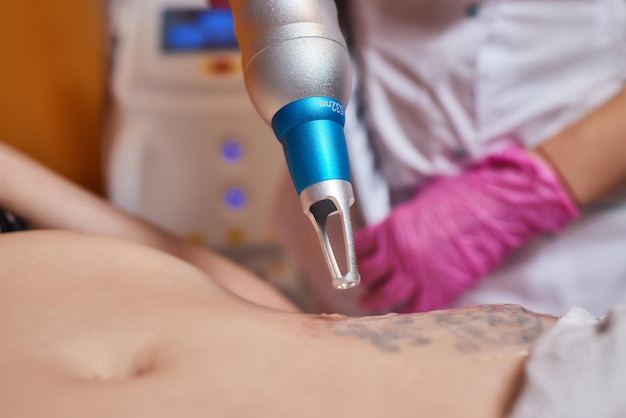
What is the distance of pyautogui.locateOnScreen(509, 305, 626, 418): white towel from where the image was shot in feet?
1.06

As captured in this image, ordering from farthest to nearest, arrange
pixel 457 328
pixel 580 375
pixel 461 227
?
pixel 461 227 → pixel 457 328 → pixel 580 375

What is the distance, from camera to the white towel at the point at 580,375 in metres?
0.32

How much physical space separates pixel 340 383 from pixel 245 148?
0.82m

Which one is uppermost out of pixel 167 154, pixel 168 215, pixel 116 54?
pixel 116 54

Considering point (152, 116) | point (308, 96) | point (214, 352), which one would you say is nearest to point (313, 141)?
point (308, 96)

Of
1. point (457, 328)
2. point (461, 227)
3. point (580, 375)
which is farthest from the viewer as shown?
point (461, 227)

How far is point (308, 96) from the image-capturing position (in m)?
0.43

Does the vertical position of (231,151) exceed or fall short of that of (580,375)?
it falls short

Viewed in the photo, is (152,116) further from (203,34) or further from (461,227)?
(461,227)

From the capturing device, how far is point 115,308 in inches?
18.7

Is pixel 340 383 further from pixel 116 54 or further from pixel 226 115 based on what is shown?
pixel 116 54

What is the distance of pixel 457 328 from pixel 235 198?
81cm

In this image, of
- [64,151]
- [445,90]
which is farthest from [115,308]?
[64,151]

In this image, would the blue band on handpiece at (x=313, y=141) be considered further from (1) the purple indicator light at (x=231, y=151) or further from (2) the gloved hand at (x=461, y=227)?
(1) the purple indicator light at (x=231, y=151)
